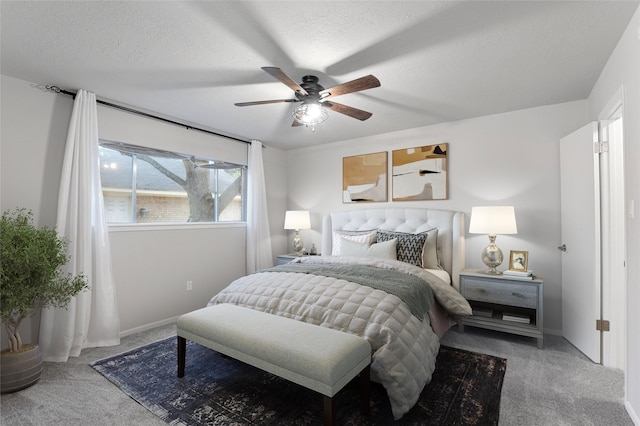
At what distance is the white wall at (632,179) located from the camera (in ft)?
5.81

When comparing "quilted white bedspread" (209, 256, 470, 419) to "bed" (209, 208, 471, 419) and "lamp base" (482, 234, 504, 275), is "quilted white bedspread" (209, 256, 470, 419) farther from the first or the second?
"lamp base" (482, 234, 504, 275)

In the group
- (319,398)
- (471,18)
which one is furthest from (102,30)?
(319,398)

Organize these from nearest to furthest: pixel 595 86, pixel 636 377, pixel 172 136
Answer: pixel 636 377, pixel 595 86, pixel 172 136

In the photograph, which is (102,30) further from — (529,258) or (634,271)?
(529,258)

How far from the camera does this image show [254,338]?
6.13 ft

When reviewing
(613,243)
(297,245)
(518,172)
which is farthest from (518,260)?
(297,245)

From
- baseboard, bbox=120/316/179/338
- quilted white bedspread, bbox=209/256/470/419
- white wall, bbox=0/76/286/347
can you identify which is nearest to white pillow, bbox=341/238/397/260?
quilted white bedspread, bbox=209/256/470/419

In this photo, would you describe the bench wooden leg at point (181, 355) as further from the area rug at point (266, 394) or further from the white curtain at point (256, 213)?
the white curtain at point (256, 213)

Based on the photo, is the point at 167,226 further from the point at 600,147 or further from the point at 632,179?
the point at 600,147

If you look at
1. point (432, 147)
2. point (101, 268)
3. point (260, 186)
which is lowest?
point (101, 268)

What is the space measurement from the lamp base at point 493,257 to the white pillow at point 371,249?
95 centimetres

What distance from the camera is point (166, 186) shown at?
377cm

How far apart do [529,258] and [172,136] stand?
434 cm

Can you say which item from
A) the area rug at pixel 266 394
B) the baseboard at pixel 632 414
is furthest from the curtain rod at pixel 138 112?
the baseboard at pixel 632 414
